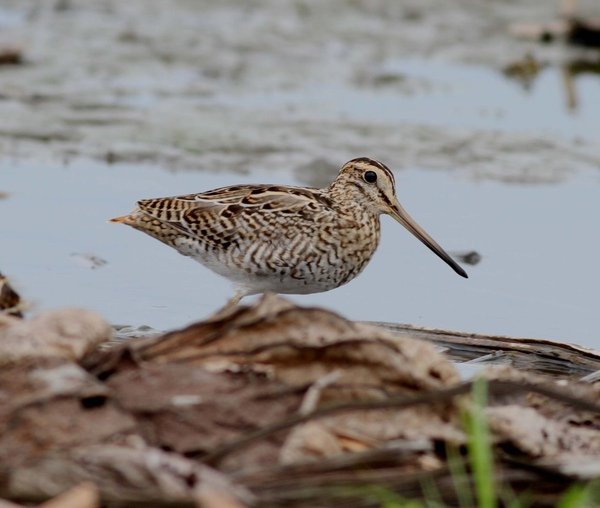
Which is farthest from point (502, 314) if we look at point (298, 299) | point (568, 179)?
point (568, 179)

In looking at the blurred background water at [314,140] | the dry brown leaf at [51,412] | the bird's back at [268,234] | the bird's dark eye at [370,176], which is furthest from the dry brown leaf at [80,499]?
the bird's dark eye at [370,176]

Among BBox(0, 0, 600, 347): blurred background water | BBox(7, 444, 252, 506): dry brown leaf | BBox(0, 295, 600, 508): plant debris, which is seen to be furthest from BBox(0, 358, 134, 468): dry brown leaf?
BBox(0, 0, 600, 347): blurred background water

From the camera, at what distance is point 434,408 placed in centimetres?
385

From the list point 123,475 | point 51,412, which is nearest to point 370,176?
point 51,412

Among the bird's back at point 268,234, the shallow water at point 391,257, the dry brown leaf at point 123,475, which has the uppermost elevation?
the dry brown leaf at point 123,475

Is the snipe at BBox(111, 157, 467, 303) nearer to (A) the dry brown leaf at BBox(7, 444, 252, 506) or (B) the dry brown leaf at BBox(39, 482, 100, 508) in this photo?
(A) the dry brown leaf at BBox(7, 444, 252, 506)

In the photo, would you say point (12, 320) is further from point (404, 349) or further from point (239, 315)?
point (404, 349)

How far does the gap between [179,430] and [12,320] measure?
822 mm

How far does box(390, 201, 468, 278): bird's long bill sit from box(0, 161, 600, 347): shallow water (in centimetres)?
26

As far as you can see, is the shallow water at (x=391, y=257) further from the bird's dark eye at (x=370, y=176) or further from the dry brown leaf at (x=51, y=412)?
the dry brown leaf at (x=51, y=412)

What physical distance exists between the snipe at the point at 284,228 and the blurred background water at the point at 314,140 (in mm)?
317

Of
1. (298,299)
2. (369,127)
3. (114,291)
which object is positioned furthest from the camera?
(369,127)

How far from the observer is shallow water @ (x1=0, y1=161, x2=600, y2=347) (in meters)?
7.13

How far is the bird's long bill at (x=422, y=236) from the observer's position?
7.14 metres
